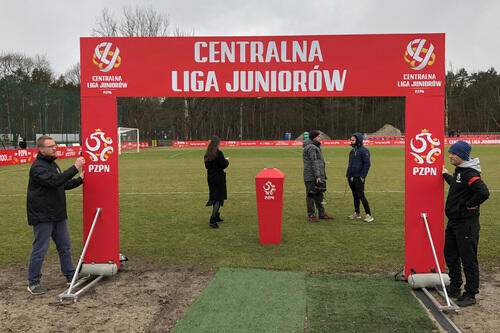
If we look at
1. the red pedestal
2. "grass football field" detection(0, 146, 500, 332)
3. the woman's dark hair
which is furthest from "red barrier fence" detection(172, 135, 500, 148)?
the red pedestal

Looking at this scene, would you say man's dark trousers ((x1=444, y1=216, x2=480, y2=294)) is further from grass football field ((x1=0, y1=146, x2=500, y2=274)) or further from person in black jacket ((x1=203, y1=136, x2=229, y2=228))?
person in black jacket ((x1=203, y1=136, x2=229, y2=228))

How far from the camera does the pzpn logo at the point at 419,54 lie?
486cm

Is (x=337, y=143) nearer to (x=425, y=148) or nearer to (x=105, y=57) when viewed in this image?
(x=425, y=148)

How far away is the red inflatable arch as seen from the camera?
4.91 metres

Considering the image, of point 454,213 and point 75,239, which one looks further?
point 75,239

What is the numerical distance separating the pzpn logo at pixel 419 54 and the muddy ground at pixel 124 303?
2783mm

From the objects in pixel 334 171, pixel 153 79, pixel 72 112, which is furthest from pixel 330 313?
pixel 72 112

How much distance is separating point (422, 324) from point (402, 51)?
3.08 metres

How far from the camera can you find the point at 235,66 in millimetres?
5184

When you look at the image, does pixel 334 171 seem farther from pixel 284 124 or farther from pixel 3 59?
pixel 284 124

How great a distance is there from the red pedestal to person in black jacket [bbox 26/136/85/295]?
2983 mm

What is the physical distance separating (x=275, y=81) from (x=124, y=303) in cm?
318

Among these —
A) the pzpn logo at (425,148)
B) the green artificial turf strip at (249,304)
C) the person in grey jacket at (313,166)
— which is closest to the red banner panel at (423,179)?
the pzpn logo at (425,148)

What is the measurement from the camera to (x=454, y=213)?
176 inches
